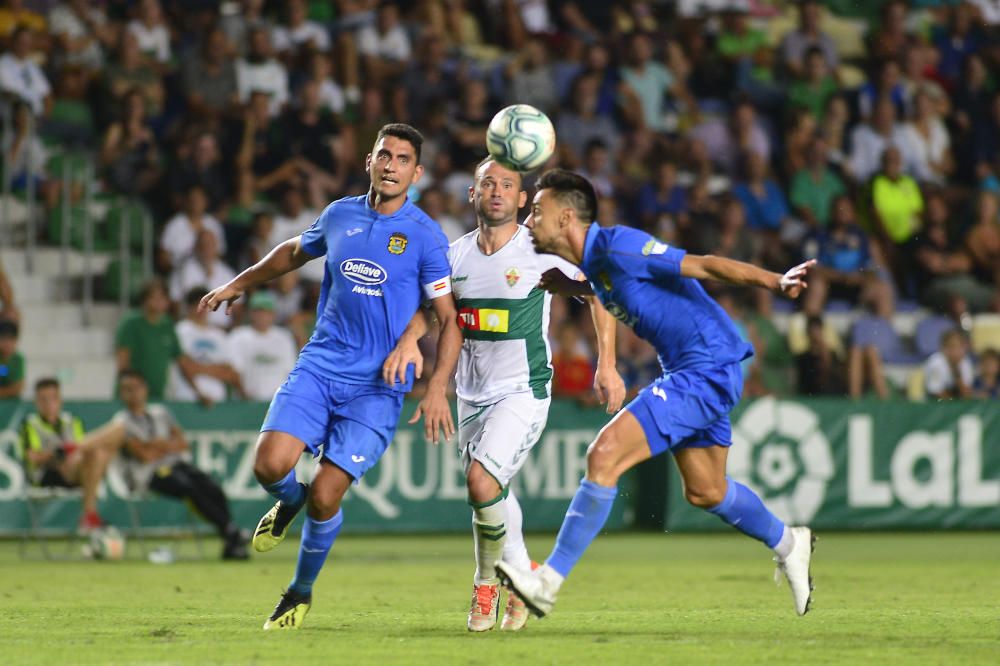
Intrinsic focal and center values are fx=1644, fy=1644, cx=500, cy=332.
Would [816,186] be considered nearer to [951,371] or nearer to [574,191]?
[951,371]

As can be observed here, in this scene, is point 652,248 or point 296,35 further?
point 296,35

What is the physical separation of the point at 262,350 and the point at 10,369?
2382 mm

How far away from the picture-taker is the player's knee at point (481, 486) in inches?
322

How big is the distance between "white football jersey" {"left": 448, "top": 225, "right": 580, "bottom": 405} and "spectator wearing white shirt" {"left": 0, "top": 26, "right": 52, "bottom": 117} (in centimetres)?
1031

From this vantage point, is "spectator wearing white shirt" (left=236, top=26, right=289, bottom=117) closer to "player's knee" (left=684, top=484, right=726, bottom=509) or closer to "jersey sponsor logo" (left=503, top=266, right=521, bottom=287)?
"jersey sponsor logo" (left=503, top=266, right=521, bottom=287)

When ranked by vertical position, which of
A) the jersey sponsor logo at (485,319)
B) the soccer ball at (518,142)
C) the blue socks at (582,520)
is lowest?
the blue socks at (582,520)

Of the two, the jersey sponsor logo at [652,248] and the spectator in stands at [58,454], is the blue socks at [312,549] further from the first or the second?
the spectator in stands at [58,454]

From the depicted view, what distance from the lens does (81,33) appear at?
18.4 meters

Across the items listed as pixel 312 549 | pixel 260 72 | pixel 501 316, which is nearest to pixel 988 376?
pixel 260 72

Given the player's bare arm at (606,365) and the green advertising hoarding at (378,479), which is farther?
the green advertising hoarding at (378,479)

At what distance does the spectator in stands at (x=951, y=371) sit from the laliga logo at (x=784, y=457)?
179 centimetres

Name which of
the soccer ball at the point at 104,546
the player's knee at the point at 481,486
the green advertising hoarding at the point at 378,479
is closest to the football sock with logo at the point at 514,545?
the player's knee at the point at 481,486

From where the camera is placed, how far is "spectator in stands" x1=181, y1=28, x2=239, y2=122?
18281 millimetres

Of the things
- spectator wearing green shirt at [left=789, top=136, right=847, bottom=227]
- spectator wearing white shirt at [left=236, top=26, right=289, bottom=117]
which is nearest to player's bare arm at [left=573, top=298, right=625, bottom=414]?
spectator wearing white shirt at [left=236, top=26, right=289, bottom=117]
